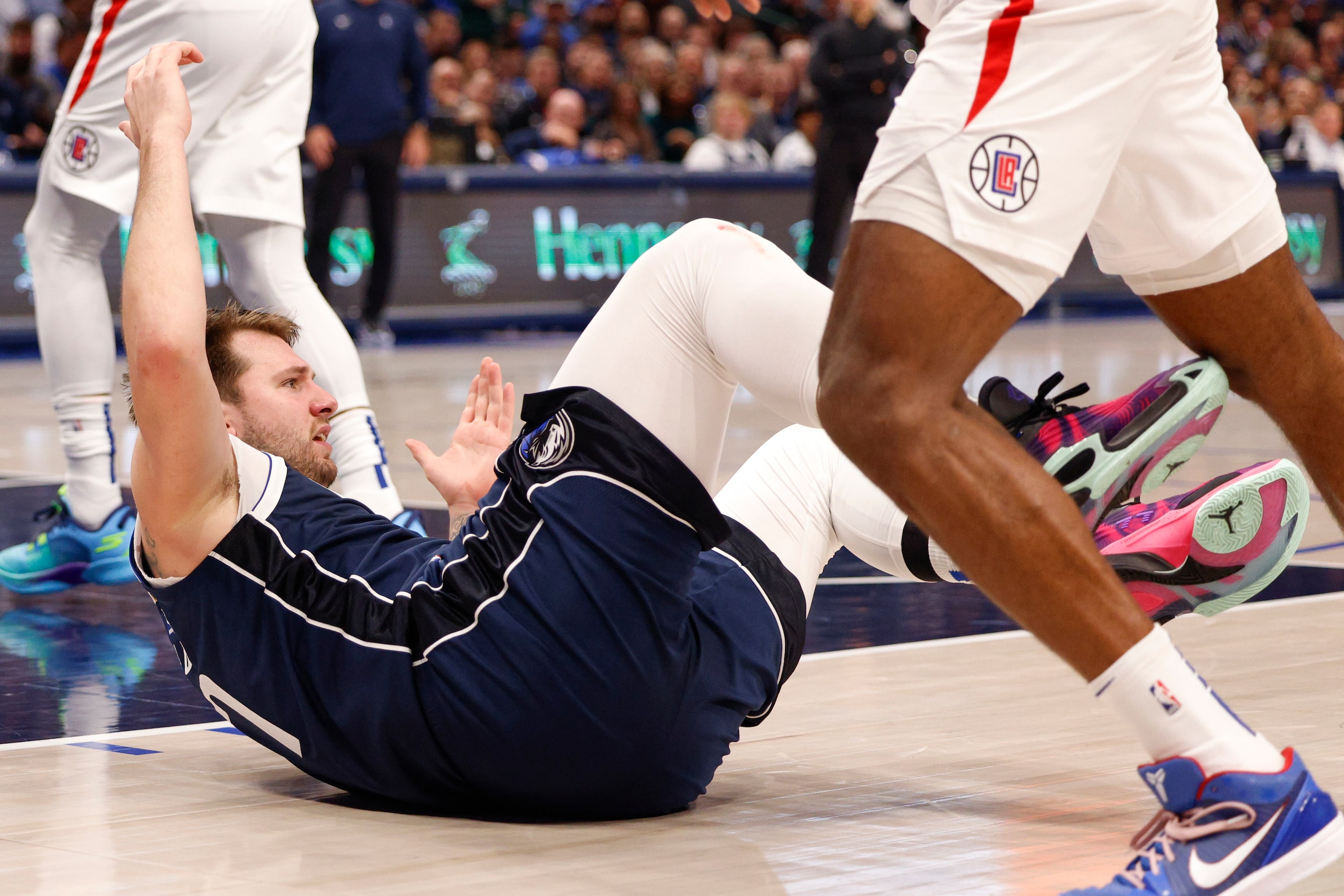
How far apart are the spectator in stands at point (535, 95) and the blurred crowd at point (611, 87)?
0.03 feet

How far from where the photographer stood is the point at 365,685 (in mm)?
2191

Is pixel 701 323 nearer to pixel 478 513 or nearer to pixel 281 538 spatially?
pixel 478 513

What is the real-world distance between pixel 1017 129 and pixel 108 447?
9.20 ft

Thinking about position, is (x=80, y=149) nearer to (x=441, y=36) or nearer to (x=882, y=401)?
(x=882, y=401)

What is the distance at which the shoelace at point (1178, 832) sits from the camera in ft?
5.59

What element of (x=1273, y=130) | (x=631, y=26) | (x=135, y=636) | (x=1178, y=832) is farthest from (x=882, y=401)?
(x=1273, y=130)

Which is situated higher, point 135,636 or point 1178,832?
point 1178,832

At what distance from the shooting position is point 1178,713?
1.73 meters

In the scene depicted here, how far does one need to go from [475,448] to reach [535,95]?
11311mm

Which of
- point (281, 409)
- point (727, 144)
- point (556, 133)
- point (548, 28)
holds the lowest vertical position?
point (727, 144)

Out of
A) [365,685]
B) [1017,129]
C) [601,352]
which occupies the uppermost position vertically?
[1017,129]

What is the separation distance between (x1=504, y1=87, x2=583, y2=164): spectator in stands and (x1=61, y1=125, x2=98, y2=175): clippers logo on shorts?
349 inches

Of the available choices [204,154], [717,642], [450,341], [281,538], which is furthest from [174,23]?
[450,341]

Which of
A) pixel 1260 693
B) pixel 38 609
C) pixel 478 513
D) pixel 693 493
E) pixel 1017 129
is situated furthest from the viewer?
pixel 38 609
